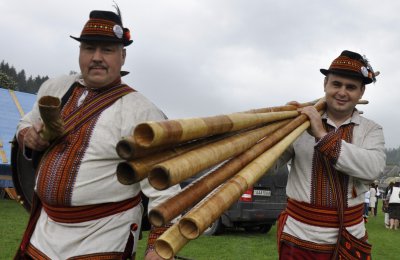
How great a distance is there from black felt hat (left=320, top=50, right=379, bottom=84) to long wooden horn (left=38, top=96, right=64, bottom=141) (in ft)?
5.91

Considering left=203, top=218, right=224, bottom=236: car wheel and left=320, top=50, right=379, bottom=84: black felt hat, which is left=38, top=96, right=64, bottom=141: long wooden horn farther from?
left=203, top=218, right=224, bottom=236: car wheel

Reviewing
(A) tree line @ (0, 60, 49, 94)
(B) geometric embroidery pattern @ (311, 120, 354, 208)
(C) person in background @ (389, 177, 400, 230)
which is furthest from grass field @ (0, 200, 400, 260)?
(A) tree line @ (0, 60, 49, 94)

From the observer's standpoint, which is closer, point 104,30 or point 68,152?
point 68,152

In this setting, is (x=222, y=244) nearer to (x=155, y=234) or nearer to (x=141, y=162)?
(x=155, y=234)

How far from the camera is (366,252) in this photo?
311 centimetres

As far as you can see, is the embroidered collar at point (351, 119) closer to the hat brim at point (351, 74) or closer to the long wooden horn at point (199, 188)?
the hat brim at point (351, 74)

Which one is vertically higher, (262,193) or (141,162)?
(141,162)

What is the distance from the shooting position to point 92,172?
2482mm

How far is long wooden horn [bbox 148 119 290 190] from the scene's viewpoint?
149 centimetres

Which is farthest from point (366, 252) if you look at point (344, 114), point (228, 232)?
point (228, 232)

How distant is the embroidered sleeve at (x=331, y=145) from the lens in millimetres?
2838

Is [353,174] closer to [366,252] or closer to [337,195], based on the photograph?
[337,195]

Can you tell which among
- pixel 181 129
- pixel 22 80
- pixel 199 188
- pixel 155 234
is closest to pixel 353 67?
Answer: pixel 155 234

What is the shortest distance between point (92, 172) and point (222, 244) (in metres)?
6.63
